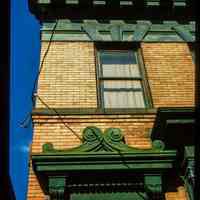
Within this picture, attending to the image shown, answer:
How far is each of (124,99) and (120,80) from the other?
24.7 inches

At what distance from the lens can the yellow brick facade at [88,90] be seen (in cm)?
830

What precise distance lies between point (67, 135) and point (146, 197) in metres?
2.04

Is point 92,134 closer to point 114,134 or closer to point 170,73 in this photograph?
point 114,134

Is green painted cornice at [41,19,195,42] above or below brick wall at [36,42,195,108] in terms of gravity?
above

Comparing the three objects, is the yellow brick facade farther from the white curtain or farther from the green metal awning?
the green metal awning

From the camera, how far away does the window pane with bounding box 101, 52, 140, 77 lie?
1013cm

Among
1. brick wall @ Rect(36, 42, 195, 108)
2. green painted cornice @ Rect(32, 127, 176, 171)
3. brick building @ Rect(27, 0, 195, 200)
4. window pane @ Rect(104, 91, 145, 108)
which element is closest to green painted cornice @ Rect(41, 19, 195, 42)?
brick building @ Rect(27, 0, 195, 200)

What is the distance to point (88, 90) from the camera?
30.7 ft

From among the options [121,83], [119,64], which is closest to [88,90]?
[121,83]

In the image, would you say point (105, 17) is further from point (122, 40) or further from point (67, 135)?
point (67, 135)

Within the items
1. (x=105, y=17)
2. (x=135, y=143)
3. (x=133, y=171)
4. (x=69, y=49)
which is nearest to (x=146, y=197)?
(x=133, y=171)

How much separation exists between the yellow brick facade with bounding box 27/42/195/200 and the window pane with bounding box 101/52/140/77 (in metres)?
0.33

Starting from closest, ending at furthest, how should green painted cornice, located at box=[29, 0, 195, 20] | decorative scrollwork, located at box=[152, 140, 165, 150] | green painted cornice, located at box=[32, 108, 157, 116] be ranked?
decorative scrollwork, located at box=[152, 140, 165, 150]
green painted cornice, located at box=[32, 108, 157, 116]
green painted cornice, located at box=[29, 0, 195, 20]

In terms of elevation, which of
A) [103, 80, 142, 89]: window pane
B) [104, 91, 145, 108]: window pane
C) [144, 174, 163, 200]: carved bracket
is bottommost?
[144, 174, 163, 200]: carved bracket
